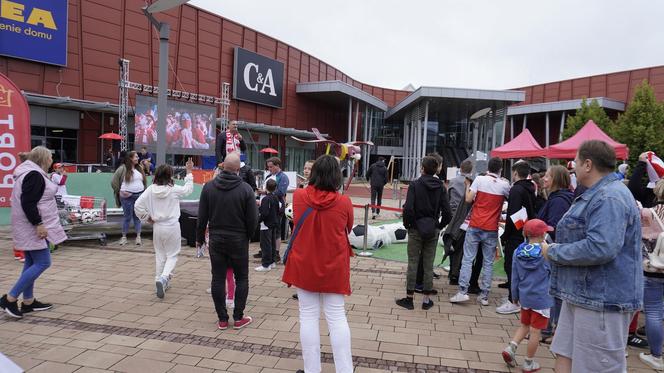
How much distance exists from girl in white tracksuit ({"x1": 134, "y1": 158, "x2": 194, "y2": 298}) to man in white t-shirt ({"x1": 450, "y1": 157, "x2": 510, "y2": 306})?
11.6 ft

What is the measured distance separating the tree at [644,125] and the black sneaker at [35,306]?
106ft

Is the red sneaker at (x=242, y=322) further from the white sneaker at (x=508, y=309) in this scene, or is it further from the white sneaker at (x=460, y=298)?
the white sneaker at (x=508, y=309)

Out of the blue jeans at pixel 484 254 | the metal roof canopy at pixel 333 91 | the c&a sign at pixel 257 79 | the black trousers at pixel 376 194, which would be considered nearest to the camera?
the blue jeans at pixel 484 254

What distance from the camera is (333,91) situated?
33.8 m

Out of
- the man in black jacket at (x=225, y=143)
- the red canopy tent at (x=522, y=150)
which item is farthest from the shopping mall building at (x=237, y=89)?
the man in black jacket at (x=225, y=143)

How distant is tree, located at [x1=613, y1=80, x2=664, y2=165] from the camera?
27.7 metres

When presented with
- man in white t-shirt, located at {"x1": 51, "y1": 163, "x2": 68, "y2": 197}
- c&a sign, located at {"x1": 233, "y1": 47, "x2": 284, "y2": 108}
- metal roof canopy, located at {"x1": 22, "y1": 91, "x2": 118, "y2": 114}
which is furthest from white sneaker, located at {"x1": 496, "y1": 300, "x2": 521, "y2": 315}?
c&a sign, located at {"x1": 233, "y1": 47, "x2": 284, "y2": 108}

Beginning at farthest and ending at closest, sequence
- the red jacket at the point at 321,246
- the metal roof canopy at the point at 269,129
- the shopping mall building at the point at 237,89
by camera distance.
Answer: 1. the metal roof canopy at the point at 269,129
2. the shopping mall building at the point at 237,89
3. the red jacket at the point at 321,246

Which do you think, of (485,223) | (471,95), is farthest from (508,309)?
(471,95)

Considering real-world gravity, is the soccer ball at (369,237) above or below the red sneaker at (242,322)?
above

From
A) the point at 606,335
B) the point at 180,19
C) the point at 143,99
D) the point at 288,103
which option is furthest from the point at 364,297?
the point at 288,103

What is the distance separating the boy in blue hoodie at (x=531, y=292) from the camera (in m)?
3.48

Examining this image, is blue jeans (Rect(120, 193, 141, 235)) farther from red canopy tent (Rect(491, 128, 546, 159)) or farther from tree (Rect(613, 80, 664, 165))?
tree (Rect(613, 80, 664, 165))

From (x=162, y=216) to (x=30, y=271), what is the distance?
1392 mm
